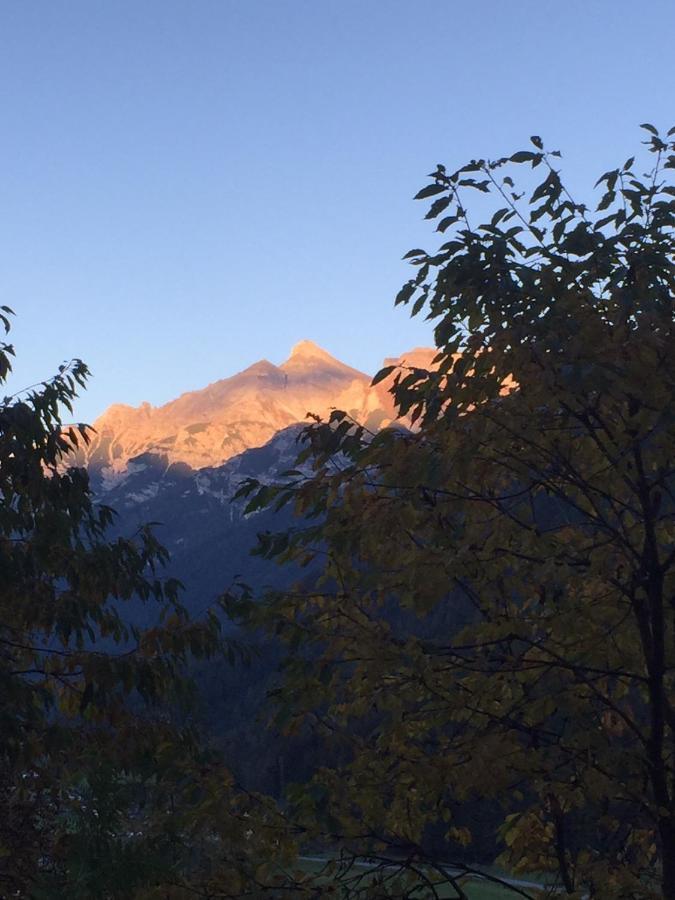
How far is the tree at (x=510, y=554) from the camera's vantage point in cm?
536

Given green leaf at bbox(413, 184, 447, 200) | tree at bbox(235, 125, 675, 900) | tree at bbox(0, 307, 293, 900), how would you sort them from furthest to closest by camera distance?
1. tree at bbox(0, 307, 293, 900)
2. green leaf at bbox(413, 184, 447, 200)
3. tree at bbox(235, 125, 675, 900)

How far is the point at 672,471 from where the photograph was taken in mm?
5723

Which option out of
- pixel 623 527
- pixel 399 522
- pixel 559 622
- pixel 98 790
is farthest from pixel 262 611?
pixel 98 790

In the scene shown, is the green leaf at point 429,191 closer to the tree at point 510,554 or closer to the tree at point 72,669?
the tree at point 510,554

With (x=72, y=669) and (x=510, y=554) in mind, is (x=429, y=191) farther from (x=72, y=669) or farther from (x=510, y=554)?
(x=72, y=669)

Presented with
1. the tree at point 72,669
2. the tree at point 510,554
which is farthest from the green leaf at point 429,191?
the tree at point 72,669

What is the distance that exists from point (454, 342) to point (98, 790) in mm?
7246

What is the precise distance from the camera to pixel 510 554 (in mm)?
5656

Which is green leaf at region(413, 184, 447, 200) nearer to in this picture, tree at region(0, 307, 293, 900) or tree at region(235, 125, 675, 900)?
tree at region(235, 125, 675, 900)

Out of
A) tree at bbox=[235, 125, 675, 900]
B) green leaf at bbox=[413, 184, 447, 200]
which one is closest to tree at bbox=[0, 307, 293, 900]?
tree at bbox=[235, 125, 675, 900]

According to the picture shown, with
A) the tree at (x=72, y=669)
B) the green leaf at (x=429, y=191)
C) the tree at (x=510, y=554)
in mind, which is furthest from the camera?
the tree at (x=72, y=669)

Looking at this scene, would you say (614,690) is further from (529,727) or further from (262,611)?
(262,611)

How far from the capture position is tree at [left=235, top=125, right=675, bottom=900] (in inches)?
211

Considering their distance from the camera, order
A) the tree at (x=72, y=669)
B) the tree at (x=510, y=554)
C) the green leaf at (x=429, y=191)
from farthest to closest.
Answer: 1. the tree at (x=72, y=669)
2. the green leaf at (x=429, y=191)
3. the tree at (x=510, y=554)
